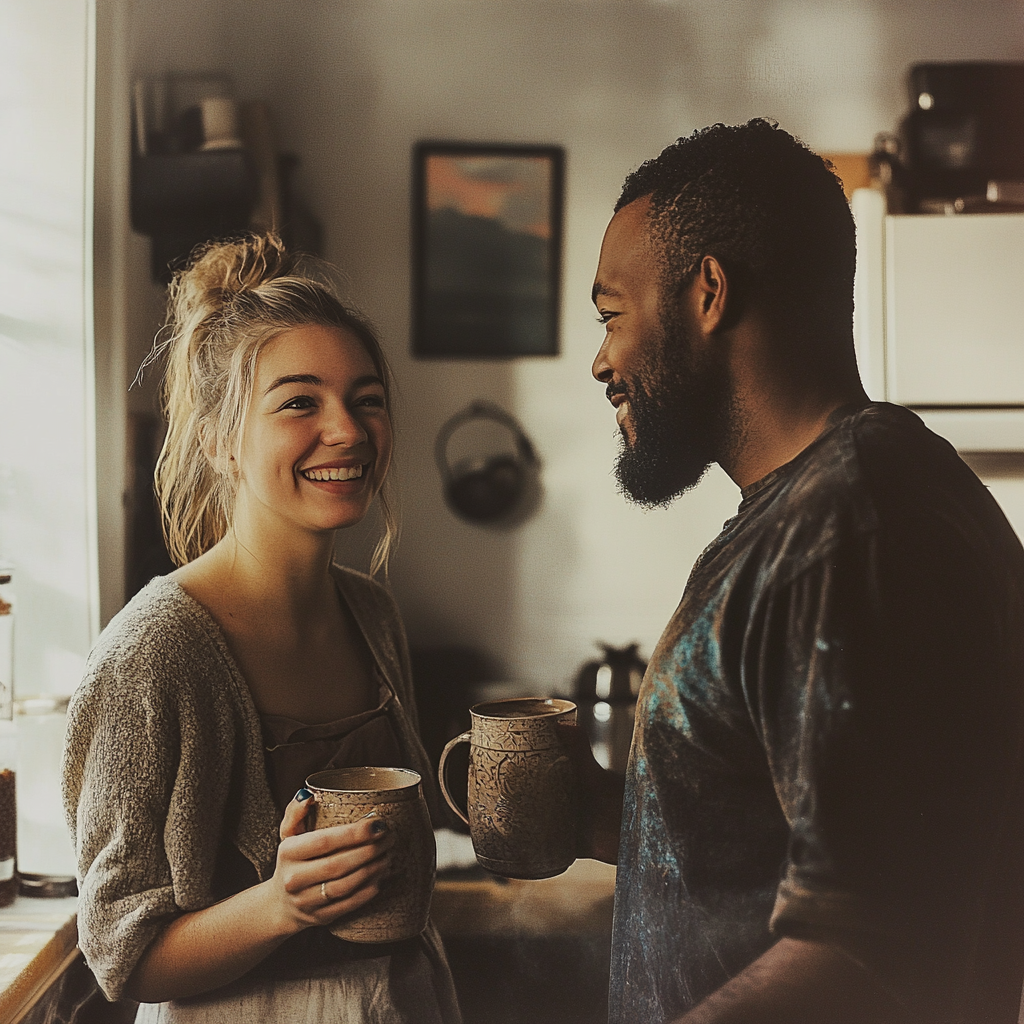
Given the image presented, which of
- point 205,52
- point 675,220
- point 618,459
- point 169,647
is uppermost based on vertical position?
point 205,52

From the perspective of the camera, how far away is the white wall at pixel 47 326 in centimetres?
69

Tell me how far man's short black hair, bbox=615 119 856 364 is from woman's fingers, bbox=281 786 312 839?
363 millimetres

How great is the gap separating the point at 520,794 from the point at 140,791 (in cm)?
23

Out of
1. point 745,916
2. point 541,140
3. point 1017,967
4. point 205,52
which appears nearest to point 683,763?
point 745,916

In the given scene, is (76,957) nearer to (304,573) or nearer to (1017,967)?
(304,573)

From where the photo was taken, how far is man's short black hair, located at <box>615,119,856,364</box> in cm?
→ 52

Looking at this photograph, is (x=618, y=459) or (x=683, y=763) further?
(x=618, y=459)

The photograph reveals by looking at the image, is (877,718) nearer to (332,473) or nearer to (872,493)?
(872,493)

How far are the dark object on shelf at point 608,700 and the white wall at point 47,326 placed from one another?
38 centimetres

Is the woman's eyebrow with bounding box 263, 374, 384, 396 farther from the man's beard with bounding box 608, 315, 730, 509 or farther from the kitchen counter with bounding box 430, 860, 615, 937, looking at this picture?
the kitchen counter with bounding box 430, 860, 615, 937

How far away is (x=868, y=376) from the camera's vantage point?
0.68m

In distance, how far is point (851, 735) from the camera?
449 millimetres

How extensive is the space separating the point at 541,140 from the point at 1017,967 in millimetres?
636

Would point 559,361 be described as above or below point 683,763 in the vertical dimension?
above
